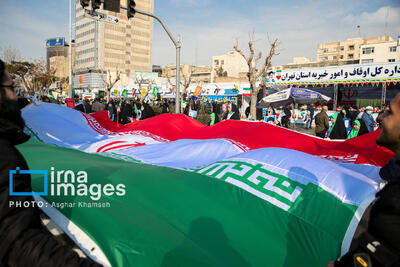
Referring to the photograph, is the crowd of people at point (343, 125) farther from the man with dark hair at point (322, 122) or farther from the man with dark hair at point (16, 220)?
the man with dark hair at point (16, 220)

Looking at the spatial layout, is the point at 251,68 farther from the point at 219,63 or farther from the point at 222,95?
the point at 219,63

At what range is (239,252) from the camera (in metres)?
2.03

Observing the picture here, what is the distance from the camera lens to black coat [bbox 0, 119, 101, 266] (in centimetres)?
103

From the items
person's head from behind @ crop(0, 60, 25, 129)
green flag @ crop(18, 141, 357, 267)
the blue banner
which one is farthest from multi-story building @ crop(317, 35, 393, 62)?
person's head from behind @ crop(0, 60, 25, 129)

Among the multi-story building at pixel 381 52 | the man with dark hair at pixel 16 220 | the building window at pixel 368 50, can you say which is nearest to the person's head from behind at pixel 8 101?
the man with dark hair at pixel 16 220

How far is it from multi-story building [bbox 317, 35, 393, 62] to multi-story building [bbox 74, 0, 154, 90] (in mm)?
69819

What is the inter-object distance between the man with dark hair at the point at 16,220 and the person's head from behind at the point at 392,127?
143 cm

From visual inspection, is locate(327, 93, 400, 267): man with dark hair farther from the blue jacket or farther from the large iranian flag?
the blue jacket

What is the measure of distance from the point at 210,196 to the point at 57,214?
1.26 metres

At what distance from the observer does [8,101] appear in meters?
1.15

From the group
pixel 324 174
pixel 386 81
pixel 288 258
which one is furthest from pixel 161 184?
pixel 386 81

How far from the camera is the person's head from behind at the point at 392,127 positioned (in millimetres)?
1277

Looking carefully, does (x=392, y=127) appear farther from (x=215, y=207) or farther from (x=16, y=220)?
(x=16, y=220)

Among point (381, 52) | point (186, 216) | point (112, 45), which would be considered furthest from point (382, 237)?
point (112, 45)
